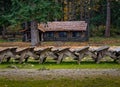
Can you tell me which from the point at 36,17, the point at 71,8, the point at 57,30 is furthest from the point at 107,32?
the point at 36,17

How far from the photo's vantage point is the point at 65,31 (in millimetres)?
59969

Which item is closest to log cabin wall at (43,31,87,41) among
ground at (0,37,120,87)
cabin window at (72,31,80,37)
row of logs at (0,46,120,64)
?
cabin window at (72,31,80,37)

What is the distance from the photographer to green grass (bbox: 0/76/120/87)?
11.6 m

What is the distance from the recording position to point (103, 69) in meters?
16.2

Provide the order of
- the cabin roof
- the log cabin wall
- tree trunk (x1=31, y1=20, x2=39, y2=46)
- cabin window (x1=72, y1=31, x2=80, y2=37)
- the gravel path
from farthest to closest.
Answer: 1. cabin window (x1=72, y1=31, x2=80, y2=37)
2. the log cabin wall
3. the cabin roof
4. tree trunk (x1=31, y1=20, x2=39, y2=46)
5. the gravel path

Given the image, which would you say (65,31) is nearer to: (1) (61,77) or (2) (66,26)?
(2) (66,26)

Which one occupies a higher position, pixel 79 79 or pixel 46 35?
pixel 79 79

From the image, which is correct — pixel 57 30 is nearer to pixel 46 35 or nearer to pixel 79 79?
pixel 46 35

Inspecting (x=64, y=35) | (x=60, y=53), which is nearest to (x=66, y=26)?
(x=64, y=35)

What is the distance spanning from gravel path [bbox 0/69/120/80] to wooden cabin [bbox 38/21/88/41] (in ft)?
140

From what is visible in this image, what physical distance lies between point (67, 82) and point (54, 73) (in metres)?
2.76

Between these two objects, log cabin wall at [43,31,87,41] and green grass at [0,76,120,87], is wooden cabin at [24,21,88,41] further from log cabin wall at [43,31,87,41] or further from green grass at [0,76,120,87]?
green grass at [0,76,120,87]

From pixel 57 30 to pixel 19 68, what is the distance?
42.1 meters

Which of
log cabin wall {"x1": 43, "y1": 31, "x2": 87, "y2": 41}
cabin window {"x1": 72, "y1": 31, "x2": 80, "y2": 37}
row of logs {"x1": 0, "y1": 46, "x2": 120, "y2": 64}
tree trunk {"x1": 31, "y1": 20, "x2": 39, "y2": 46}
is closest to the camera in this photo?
row of logs {"x1": 0, "y1": 46, "x2": 120, "y2": 64}
